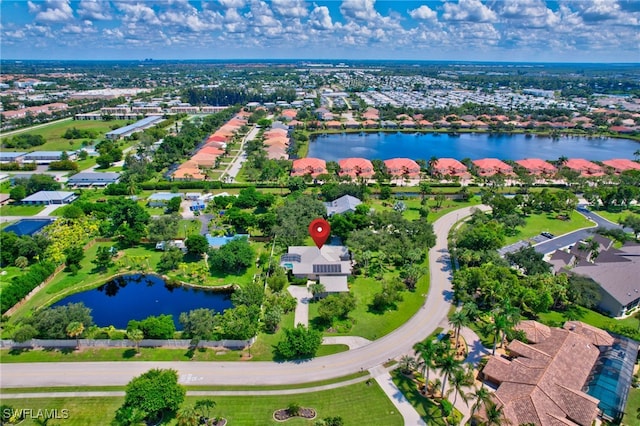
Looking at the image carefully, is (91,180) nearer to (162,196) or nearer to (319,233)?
(162,196)

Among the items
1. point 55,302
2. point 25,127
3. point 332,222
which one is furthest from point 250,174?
point 25,127

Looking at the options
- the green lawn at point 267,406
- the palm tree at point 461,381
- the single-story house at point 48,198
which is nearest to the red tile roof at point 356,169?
the single-story house at point 48,198

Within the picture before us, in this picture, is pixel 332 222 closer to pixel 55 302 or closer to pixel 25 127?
pixel 55 302

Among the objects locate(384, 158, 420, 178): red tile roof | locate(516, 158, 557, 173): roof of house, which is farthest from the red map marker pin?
locate(516, 158, 557, 173): roof of house

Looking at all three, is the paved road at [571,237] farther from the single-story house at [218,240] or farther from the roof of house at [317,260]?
the single-story house at [218,240]

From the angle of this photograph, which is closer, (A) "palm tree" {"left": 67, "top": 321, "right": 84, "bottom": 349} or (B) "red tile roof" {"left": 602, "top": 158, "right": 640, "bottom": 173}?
(A) "palm tree" {"left": 67, "top": 321, "right": 84, "bottom": 349}

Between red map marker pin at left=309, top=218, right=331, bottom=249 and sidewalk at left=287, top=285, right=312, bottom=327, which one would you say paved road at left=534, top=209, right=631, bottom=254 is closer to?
red map marker pin at left=309, top=218, right=331, bottom=249
